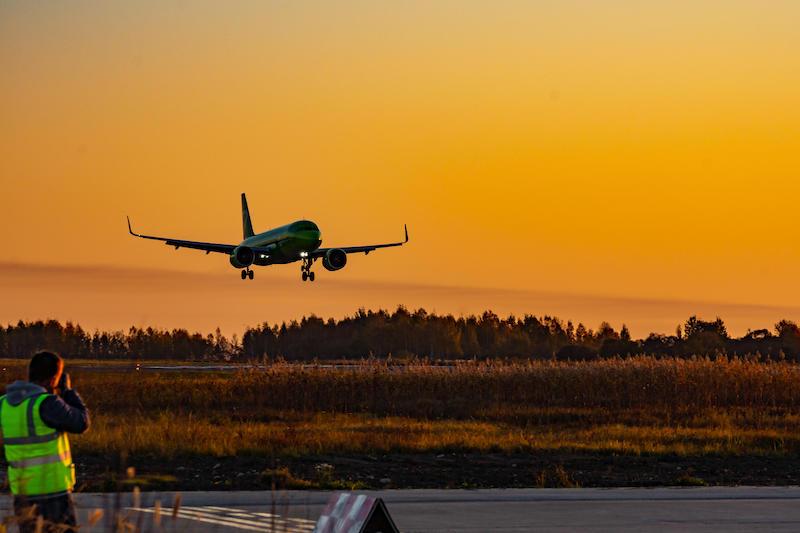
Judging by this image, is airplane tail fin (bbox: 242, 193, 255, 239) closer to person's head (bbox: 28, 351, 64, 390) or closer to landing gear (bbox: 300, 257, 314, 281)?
landing gear (bbox: 300, 257, 314, 281)

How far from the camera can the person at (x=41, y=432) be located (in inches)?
390

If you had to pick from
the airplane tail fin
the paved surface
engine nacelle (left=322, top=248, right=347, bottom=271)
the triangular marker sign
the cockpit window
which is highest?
the airplane tail fin

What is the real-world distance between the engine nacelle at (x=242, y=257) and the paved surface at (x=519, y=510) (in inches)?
1610

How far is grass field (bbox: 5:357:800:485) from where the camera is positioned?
93.7 ft

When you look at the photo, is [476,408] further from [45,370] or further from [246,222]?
[246,222]

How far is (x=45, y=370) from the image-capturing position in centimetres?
997

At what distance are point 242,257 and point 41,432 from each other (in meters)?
50.6

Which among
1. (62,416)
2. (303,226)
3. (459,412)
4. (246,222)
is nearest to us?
(62,416)

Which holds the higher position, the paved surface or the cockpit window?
the cockpit window

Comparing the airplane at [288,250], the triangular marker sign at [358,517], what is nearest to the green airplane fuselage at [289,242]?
the airplane at [288,250]

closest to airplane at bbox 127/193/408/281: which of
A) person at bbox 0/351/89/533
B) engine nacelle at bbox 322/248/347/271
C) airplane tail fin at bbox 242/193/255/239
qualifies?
engine nacelle at bbox 322/248/347/271

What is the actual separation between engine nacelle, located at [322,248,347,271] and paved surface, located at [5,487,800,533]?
40374 millimetres

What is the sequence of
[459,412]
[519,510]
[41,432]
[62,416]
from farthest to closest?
1. [459,412]
2. [519,510]
3. [41,432]
4. [62,416]

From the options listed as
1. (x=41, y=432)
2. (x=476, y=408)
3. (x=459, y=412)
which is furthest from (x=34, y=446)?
(x=476, y=408)
